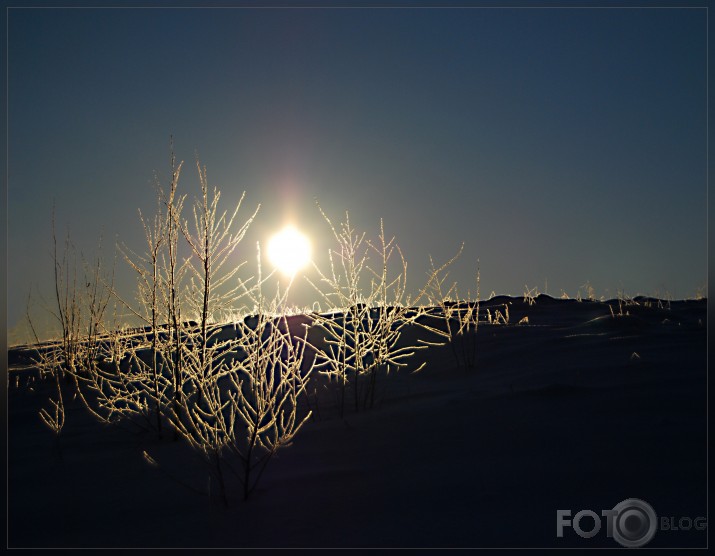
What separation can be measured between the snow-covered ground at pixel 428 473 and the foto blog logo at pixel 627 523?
3 centimetres

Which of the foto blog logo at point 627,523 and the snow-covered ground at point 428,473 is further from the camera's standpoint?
the snow-covered ground at point 428,473

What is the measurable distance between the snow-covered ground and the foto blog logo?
0.03 metres

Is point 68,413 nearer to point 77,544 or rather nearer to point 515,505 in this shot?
point 77,544

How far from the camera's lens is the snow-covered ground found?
83.0 inches

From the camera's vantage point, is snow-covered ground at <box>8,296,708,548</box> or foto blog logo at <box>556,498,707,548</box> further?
snow-covered ground at <box>8,296,708,548</box>

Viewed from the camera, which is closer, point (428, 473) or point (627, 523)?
point (627, 523)

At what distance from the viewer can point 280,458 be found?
296 cm

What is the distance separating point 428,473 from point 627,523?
785mm

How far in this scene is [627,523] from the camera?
2.00 m

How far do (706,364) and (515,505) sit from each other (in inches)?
96.4

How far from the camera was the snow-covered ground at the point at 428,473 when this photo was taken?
2107 mm

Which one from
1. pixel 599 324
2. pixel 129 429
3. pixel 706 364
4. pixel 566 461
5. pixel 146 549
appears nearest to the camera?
pixel 146 549

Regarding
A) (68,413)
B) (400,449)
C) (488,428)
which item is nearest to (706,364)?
(488,428)

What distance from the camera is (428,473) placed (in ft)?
8.22
